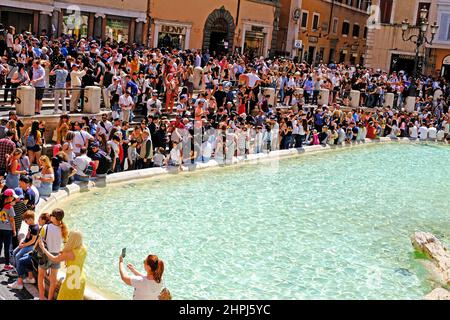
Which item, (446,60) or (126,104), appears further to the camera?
(446,60)

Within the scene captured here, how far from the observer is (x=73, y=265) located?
7879 millimetres

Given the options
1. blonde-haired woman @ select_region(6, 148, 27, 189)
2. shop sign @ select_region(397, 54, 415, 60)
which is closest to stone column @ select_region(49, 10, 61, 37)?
blonde-haired woman @ select_region(6, 148, 27, 189)

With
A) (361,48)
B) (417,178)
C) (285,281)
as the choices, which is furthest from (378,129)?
(361,48)

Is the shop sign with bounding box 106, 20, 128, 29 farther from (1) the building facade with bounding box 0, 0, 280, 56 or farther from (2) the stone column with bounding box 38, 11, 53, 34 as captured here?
(2) the stone column with bounding box 38, 11, 53, 34

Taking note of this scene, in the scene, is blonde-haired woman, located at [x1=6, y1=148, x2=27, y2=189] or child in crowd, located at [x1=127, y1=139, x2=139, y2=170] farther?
child in crowd, located at [x1=127, y1=139, x2=139, y2=170]

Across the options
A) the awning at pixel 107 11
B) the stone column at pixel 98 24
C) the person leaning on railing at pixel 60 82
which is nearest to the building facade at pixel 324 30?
the awning at pixel 107 11

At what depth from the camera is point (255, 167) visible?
17.9 meters

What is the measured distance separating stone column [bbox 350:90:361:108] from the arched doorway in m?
8.35

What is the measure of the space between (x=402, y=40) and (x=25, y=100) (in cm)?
3188

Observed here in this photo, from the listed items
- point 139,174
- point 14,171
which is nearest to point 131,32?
point 139,174

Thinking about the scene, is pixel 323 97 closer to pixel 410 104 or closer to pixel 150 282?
pixel 410 104

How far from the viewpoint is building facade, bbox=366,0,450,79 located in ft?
132
